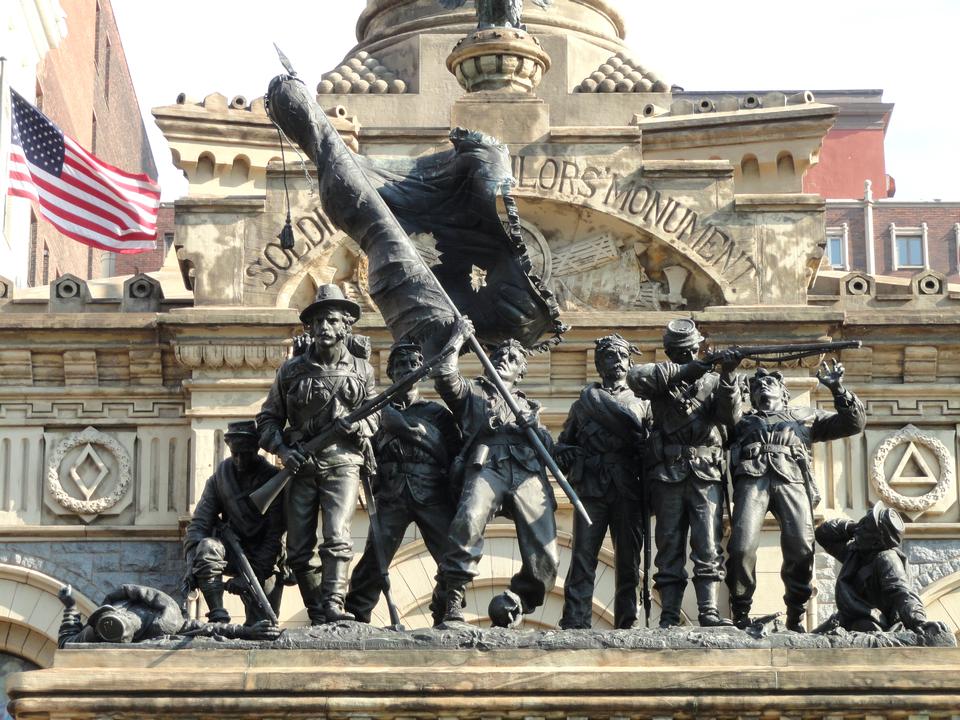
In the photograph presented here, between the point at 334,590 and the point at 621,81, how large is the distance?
20.8 m

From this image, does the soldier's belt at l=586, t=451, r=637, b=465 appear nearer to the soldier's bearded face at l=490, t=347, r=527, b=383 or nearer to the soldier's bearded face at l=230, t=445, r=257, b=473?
the soldier's bearded face at l=490, t=347, r=527, b=383

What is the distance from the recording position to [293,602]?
3300cm

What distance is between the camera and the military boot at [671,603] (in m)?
20.6

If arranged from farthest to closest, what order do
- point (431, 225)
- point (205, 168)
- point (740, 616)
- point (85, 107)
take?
point (85, 107) → point (205, 168) → point (431, 225) → point (740, 616)

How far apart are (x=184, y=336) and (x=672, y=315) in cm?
614

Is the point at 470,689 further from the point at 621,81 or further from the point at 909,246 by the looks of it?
the point at 909,246

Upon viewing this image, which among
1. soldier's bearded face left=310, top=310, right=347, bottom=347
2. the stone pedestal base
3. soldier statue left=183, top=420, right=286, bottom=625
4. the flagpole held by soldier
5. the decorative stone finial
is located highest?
the decorative stone finial

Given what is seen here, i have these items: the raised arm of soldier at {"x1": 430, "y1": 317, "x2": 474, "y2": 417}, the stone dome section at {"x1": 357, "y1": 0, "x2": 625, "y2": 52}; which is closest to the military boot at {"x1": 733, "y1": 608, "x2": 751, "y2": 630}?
the raised arm of soldier at {"x1": 430, "y1": 317, "x2": 474, "y2": 417}

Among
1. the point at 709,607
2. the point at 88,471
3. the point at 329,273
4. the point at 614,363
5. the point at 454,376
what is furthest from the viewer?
the point at 329,273

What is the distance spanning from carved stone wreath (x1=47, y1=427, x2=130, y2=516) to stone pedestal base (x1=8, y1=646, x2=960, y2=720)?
15392 mm

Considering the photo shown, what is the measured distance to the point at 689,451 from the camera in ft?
68.1

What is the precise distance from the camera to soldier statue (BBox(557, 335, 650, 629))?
2086 centimetres

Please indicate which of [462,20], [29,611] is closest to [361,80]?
[462,20]

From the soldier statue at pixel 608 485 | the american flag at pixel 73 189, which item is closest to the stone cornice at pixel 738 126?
the american flag at pixel 73 189
